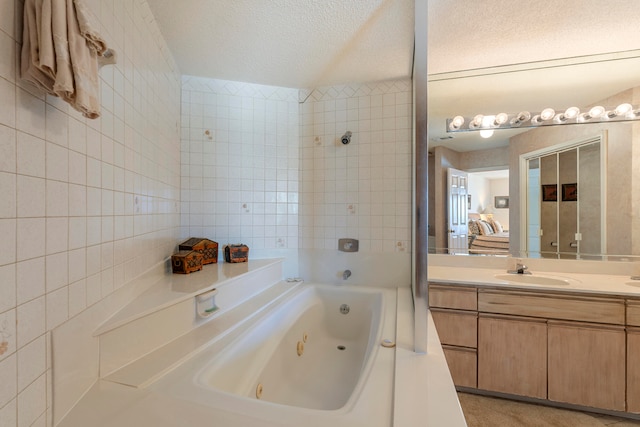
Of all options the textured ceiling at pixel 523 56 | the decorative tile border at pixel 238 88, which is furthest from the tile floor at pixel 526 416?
the decorative tile border at pixel 238 88

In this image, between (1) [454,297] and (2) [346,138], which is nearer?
(1) [454,297]

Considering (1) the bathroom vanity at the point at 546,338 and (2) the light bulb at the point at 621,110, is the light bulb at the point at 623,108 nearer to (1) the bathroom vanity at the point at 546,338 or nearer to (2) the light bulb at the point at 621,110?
(2) the light bulb at the point at 621,110

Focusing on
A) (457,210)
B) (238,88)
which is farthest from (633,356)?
(238,88)

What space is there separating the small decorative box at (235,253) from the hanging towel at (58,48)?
63.8 inches

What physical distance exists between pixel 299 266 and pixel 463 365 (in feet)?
4.94

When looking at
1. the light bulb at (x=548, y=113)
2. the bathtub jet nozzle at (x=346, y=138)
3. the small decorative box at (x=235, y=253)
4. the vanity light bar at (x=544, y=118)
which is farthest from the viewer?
the bathtub jet nozzle at (x=346, y=138)

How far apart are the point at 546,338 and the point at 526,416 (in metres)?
0.50

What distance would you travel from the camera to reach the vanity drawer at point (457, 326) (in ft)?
5.74

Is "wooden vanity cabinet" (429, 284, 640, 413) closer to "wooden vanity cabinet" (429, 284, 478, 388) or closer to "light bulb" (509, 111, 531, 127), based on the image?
"wooden vanity cabinet" (429, 284, 478, 388)

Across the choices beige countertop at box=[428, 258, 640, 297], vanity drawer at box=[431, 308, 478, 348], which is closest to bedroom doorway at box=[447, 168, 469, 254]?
beige countertop at box=[428, 258, 640, 297]

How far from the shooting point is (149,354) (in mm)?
1112

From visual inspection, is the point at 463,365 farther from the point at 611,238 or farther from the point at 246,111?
the point at 246,111

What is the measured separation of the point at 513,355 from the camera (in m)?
1.68

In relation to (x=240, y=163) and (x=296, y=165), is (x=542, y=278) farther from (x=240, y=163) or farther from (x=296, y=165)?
(x=240, y=163)
